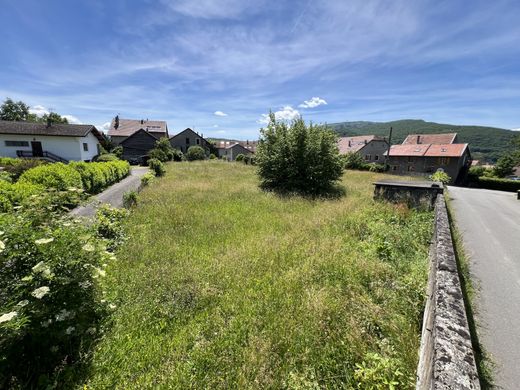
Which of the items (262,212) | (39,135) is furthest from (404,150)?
(39,135)

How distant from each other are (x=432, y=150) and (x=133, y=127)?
182ft

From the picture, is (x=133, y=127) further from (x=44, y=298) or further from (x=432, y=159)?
(x=432, y=159)

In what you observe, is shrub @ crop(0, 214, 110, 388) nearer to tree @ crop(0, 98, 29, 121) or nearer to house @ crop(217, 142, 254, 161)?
house @ crop(217, 142, 254, 161)

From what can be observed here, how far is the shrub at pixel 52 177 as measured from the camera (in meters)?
9.67

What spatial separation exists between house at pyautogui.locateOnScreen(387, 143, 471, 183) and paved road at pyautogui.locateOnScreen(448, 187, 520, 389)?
2979 cm

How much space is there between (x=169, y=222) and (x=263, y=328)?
5.23m

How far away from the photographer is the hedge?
27009 millimetres

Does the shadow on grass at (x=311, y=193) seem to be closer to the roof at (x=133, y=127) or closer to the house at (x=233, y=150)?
the roof at (x=133, y=127)

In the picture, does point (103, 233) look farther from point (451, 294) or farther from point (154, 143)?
point (154, 143)

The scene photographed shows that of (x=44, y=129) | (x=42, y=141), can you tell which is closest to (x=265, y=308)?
(x=42, y=141)

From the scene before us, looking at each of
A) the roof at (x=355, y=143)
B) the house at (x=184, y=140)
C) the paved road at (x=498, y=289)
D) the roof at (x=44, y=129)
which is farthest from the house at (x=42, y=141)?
the roof at (x=355, y=143)

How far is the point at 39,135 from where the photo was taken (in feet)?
79.4

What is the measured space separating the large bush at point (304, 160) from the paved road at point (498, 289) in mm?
6508

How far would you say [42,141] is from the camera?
2453 cm
